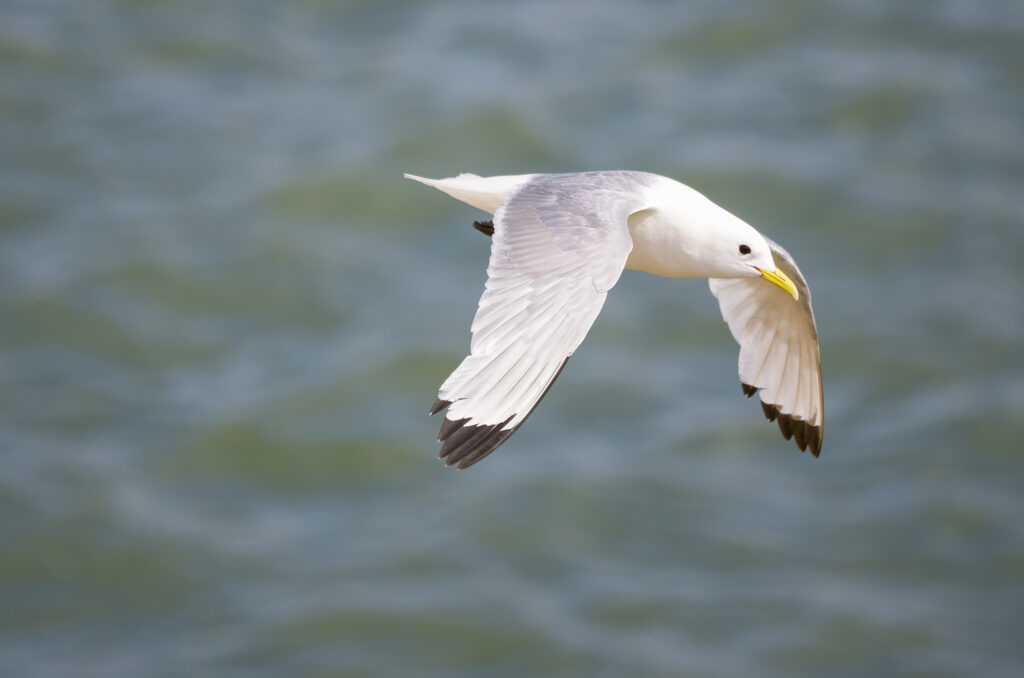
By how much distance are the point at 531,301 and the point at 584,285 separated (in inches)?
7.2

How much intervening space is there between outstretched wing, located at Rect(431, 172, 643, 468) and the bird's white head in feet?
0.48

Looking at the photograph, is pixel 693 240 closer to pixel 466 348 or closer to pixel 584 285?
pixel 584 285

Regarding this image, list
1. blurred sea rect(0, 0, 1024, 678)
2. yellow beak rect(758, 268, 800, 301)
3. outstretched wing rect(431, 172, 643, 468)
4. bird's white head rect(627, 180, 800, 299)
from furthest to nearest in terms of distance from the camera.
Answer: blurred sea rect(0, 0, 1024, 678) < yellow beak rect(758, 268, 800, 301) < bird's white head rect(627, 180, 800, 299) < outstretched wing rect(431, 172, 643, 468)

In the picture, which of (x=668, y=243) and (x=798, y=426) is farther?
(x=798, y=426)

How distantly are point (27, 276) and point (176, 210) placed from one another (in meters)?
1.79

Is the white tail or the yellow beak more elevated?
the white tail

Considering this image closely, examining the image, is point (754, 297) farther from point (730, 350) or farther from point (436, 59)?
point (436, 59)

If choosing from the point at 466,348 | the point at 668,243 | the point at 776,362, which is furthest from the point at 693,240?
the point at 466,348

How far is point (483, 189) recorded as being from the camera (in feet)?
17.4

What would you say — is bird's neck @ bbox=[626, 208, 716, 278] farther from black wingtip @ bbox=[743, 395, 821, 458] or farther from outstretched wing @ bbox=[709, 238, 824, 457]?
black wingtip @ bbox=[743, 395, 821, 458]

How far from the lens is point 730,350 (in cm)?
1472

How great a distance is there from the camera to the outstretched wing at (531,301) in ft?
13.8

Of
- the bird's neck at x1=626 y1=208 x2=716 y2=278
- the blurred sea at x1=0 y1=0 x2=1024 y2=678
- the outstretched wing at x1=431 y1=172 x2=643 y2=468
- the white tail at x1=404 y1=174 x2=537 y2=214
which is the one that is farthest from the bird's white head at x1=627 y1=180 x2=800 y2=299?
the blurred sea at x1=0 y1=0 x2=1024 y2=678

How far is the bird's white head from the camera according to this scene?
527 centimetres
